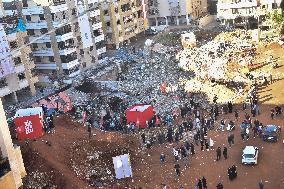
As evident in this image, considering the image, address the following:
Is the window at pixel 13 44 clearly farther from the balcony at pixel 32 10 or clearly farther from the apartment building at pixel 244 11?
the apartment building at pixel 244 11

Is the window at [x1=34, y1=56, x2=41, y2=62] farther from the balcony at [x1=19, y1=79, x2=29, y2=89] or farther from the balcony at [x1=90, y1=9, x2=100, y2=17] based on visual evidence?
the balcony at [x1=90, y1=9, x2=100, y2=17]

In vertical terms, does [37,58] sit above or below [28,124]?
below

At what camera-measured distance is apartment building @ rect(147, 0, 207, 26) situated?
88062mm

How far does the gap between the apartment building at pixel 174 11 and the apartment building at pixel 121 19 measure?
5172mm

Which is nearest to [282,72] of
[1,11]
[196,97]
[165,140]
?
[196,97]

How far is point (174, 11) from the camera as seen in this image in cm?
8881

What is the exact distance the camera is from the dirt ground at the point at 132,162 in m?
33.9

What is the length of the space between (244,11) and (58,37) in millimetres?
35784

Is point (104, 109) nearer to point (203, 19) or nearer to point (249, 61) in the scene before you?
point (249, 61)

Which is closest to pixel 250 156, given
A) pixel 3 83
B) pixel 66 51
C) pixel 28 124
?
pixel 28 124

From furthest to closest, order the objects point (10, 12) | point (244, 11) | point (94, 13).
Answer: point (244, 11) < point (94, 13) < point (10, 12)

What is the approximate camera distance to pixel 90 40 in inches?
2707

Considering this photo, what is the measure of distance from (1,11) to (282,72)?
37.0 metres

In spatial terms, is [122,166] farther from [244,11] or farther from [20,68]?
[244,11]
